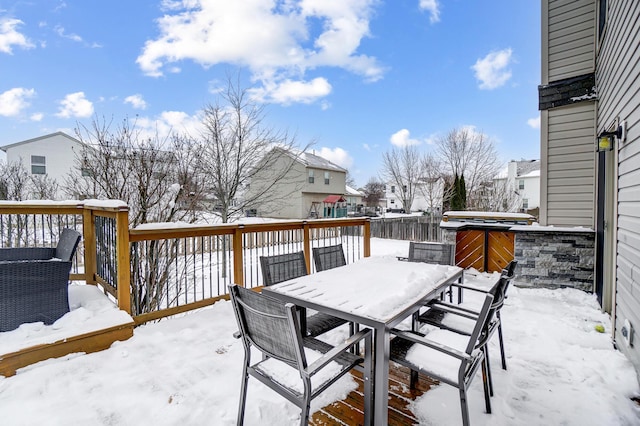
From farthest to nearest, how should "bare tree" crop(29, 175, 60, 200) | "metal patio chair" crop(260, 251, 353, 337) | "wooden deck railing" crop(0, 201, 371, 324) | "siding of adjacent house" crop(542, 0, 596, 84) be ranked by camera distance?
"bare tree" crop(29, 175, 60, 200) < "siding of adjacent house" crop(542, 0, 596, 84) < "wooden deck railing" crop(0, 201, 371, 324) < "metal patio chair" crop(260, 251, 353, 337)

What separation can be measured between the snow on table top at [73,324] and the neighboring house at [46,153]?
20026 mm

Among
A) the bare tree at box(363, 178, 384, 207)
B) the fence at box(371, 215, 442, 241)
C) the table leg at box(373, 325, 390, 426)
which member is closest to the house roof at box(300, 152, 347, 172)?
the fence at box(371, 215, 442, 241)

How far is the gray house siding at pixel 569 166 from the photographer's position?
457 cm

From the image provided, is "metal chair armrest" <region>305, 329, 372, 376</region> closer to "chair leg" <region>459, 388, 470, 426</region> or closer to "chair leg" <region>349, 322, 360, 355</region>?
"chair leg" <region>459, 388, 470, 426</region>

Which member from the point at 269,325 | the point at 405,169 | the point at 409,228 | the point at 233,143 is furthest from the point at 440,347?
the point at 405,169

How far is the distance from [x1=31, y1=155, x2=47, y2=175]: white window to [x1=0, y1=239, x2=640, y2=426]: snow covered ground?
22569 mm

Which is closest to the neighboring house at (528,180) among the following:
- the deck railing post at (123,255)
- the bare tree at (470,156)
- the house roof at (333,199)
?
the bare tree at (470,156)

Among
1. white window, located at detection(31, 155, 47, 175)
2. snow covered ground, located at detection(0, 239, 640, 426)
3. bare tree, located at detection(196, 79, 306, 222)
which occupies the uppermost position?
white window, located at detection(31, 155, 47, 175)

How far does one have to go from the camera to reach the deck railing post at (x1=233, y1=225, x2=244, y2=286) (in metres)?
3.90

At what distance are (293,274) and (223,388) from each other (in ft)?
3.46

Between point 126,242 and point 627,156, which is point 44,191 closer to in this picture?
point 126,242

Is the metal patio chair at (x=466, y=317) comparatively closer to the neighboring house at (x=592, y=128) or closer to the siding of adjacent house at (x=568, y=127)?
the neighboring house at (x=592, y=128)

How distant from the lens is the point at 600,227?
167 inches

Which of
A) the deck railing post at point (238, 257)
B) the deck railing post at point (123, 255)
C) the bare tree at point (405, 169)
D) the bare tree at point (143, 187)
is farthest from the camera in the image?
the bare tree at point (405, 169)
